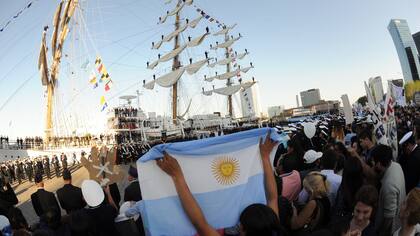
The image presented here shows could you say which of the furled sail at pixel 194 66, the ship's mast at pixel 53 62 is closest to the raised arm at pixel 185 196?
the ship's mast at pixel 53 62

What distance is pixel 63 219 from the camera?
383 cm

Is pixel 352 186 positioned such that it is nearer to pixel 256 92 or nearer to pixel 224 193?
pixel 224 193

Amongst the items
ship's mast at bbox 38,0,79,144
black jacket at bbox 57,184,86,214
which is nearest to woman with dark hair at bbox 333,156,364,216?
black jacket at bbox 57,184,86,214

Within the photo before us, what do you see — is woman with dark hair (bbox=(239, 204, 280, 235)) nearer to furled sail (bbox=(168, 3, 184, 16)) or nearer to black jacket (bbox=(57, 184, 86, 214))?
black jacket (bbox=(57, 184, 86, 214))

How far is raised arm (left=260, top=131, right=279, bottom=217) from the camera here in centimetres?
280

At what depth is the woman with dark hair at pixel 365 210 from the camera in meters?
2.93

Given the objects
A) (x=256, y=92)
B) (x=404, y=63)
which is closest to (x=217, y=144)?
(x=256, y=92)

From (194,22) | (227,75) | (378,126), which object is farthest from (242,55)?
(378,126)

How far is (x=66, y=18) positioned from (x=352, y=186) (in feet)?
120

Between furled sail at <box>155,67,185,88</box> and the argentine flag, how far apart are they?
44698 millimetres

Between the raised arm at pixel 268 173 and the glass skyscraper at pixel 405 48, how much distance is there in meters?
158

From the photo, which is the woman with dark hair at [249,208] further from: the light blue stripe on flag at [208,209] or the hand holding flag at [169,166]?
the light blue stripe on flag at [208,209]

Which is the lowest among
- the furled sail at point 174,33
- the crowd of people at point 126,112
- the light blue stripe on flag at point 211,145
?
the light blue stripe on flag at point 211,145

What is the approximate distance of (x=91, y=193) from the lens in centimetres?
377
